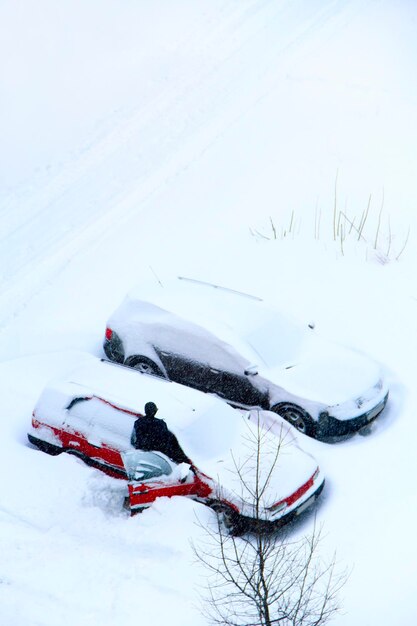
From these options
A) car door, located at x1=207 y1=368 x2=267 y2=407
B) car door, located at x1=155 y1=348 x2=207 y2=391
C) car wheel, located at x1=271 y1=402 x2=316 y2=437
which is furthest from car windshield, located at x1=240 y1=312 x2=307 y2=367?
car door, located at x1=155 y1=348 x2=207 y2=391

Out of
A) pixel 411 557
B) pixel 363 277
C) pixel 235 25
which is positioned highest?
pixel 235 25

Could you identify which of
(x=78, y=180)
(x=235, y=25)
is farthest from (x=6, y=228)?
(x=235, y=25)

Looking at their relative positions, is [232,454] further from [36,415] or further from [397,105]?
[397,105]

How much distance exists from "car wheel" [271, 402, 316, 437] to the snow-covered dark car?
1 cm

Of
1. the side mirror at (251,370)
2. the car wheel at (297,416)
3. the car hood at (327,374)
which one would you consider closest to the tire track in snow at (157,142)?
the side mirror at (251,370)

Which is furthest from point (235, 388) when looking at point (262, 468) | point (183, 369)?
point (262, 468)

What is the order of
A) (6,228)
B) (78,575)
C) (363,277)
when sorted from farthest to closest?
1. (6,228)
2. (363,277)
3. (78,575)

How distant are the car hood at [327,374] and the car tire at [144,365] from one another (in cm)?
170

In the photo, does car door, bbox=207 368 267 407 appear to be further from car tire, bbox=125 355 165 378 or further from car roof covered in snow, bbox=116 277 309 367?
car tire, bbox=125 355 165 378

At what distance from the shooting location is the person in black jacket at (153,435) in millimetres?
8773

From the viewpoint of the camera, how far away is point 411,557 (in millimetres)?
8000

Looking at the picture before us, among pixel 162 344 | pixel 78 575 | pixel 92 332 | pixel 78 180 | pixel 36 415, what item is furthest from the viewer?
pixel 78 180

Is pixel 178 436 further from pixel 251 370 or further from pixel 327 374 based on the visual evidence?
pixel 327 374

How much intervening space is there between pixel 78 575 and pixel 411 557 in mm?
3601
